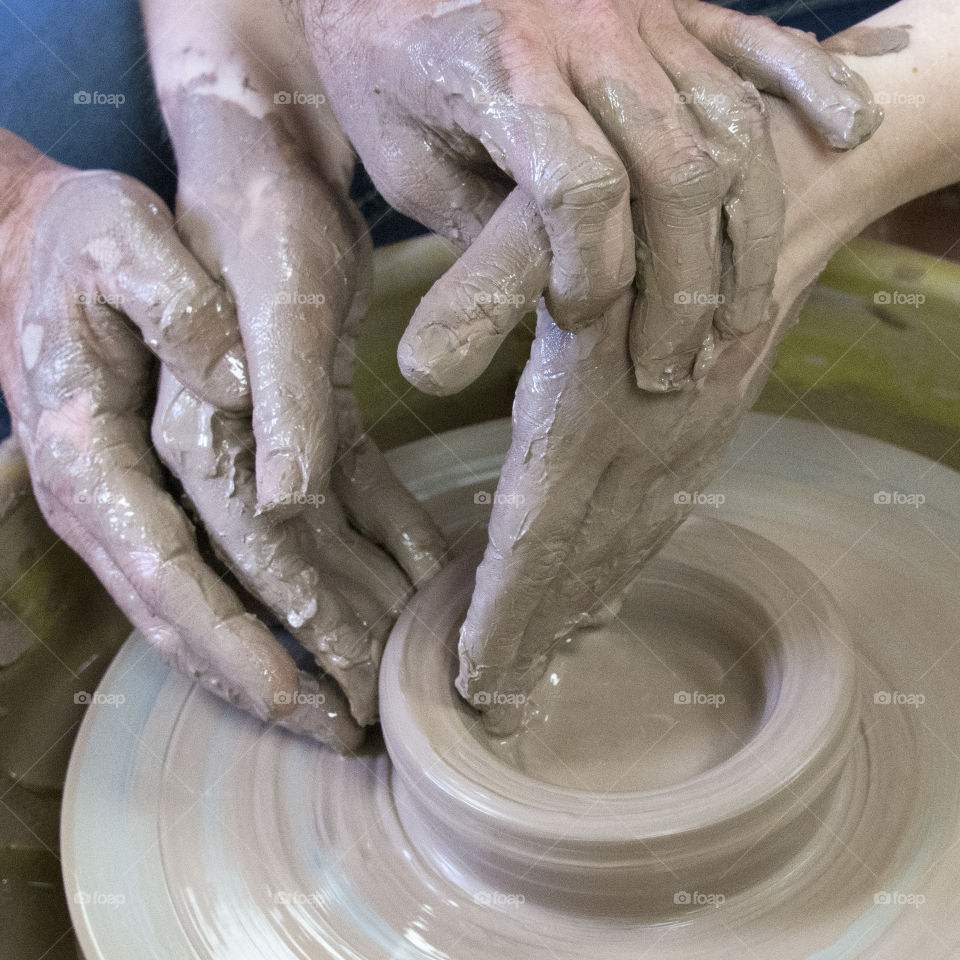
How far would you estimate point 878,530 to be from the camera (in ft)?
5.47

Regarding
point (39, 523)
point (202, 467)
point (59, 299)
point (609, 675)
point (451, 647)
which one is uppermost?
point (59, 299)

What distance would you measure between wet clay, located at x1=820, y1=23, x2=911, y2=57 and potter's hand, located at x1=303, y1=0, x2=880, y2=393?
0.21m

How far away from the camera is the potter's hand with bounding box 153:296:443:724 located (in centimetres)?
144

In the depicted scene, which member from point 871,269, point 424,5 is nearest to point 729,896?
point 424,5

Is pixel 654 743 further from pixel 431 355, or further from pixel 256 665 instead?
pixel 431 355

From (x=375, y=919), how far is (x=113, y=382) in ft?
2.76

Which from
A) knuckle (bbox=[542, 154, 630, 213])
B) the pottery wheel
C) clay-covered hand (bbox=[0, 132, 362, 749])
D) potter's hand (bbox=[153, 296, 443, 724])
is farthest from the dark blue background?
knuckle (bbox=[542, 154, 630, 213])

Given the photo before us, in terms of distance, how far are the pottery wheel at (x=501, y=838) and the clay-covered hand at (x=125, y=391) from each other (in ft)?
0.37

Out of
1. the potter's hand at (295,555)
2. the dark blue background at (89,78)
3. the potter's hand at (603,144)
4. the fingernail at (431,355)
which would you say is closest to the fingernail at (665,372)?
the potter's hand at (603,144)

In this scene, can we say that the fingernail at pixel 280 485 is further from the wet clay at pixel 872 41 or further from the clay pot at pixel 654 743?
the wet clay at pixel 872 41

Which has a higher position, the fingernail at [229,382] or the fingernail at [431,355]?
the fingernail at [431,355]

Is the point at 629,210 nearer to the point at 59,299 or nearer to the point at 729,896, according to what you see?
the point at 729,896

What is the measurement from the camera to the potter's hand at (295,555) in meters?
1.44

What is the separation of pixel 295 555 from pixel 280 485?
26 cm
